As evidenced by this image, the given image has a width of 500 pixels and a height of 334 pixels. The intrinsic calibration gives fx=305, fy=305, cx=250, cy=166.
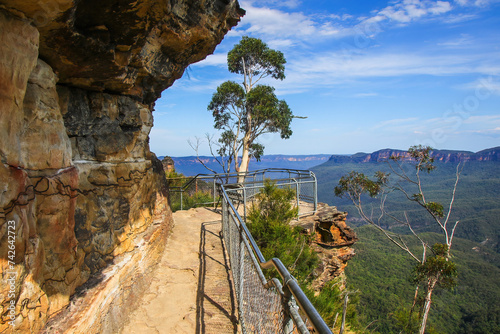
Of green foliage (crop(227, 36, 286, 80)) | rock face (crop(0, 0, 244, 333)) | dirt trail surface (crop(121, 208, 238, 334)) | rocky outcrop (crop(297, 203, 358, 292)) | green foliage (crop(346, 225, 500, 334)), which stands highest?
green foliage (crop(227, 36, 286, 80))

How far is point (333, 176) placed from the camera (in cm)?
15612

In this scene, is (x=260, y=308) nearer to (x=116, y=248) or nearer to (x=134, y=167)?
(x=116, y=248)

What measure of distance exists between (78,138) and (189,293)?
2.82 metres

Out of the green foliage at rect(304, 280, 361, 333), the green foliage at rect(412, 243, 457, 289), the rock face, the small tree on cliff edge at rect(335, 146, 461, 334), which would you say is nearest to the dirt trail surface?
the rock face

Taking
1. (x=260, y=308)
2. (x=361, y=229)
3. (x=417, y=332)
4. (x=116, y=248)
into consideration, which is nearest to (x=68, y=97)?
(x=116, y=248)

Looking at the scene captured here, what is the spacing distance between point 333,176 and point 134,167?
15771cm

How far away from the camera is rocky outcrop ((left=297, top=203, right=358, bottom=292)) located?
1105 centimetres

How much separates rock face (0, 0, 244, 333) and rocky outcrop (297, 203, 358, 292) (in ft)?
22.8

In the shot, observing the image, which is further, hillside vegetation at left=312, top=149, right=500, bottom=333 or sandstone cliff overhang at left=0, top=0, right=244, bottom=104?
hillside vegetation at left=312, top=149, right=500, bottom=333

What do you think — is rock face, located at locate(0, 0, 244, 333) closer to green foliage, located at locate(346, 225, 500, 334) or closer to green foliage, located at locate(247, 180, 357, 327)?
green foliage, located at locate(247, 180, 357, 327)

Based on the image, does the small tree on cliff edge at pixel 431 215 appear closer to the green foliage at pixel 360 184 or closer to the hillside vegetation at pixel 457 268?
the green foliage at pixel 360 184

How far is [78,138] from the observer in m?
3.82

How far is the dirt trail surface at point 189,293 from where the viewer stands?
3.91 m

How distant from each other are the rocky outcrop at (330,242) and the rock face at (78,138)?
22.8ft
